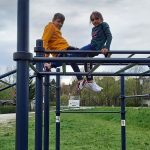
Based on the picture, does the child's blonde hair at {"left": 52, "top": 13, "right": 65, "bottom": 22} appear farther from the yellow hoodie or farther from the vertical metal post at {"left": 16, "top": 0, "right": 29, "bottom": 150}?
the vertical metal post at {"left": 16, "top": 0, "right": 29, "bottom": 150}

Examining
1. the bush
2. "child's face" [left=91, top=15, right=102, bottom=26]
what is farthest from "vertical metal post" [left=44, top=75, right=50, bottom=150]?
the bush

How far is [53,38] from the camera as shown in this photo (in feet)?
15.4

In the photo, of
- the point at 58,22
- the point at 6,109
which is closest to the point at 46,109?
the point at 58,22

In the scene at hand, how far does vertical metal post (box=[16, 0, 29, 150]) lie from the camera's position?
2.28 metres

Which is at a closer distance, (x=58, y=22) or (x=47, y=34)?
(x=47, y=34)

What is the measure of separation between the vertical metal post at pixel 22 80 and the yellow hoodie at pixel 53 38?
2308mm

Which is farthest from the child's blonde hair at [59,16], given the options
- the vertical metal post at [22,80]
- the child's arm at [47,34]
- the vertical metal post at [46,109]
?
the vertical metal post at [22,80]

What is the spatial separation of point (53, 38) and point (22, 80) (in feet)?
8.02

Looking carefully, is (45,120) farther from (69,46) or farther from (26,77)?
(26,77)

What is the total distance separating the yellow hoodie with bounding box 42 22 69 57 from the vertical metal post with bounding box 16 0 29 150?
2.31m

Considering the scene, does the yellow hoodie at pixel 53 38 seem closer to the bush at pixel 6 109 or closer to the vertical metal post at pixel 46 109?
the vertical metal post at pixel 46 109

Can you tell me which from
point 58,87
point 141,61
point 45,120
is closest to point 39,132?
point 45,120

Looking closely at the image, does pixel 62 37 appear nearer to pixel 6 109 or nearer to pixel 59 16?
pixel 59 16

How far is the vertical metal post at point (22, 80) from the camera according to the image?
7.49 ft
